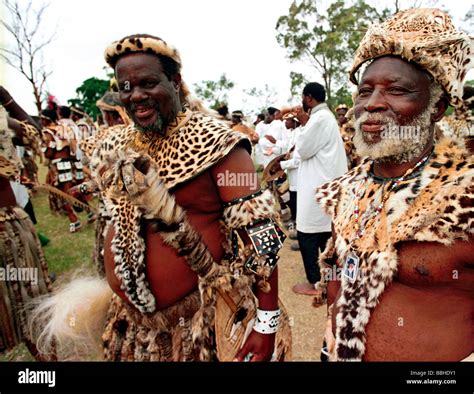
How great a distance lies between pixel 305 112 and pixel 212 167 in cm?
308

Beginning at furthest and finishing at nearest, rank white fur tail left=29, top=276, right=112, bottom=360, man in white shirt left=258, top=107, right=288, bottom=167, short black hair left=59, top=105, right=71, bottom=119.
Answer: short black hair left=59, top=105, right=71, bottom=119 < man in white shirt left=258, top=107, right=288, bottom=167 < white fur tail left=29, top=276, right=112, bottom=360

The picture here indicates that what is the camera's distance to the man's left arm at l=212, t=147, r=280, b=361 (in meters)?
1.91

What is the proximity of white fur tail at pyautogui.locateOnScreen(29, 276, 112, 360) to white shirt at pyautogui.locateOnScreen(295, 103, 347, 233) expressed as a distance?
8.45 ft

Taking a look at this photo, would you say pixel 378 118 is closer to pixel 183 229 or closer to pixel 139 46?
pixel 183 229

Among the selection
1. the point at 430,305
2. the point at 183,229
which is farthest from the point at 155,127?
the point at 430,305

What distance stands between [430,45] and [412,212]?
2.13 ft

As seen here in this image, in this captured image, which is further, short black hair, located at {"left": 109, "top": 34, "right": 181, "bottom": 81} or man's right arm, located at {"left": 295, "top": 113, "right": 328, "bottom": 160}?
man's right arm, located at {"left": 295, "top": 113, "right": 328, "bottom": 160}

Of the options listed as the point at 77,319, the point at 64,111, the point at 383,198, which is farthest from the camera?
the point at 64,111

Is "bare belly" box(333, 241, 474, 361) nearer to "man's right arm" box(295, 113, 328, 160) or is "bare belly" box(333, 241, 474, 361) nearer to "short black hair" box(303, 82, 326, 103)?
"man's right arm" box(295, 113, 328, 160)

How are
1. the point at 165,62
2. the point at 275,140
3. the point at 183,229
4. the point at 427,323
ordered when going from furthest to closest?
the point at 275,140, the point at 165,62, the point at 183,229, the point at 427,323

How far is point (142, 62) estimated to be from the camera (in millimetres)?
1877

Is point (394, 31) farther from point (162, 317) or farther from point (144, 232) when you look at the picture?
point (162, 317)

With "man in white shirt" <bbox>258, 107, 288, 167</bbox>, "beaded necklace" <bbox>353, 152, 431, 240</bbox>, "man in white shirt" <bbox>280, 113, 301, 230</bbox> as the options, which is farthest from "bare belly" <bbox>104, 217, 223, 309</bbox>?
"man in white shirt" <bbox>258, 107, 288, 167</bbox>

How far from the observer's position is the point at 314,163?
443 centimetres
